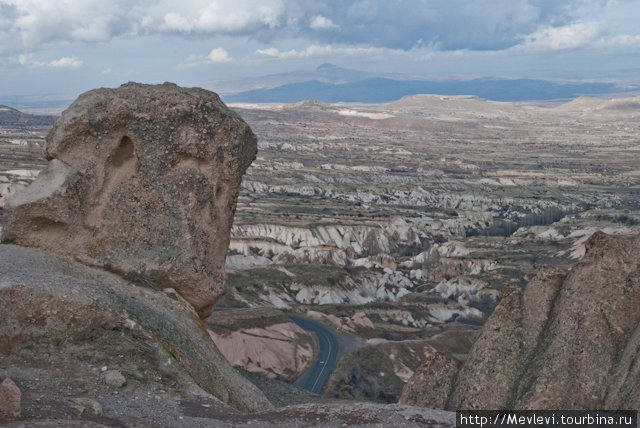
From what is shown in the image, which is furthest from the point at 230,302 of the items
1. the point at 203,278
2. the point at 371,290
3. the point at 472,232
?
the point at 472,232

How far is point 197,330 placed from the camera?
53.3ft

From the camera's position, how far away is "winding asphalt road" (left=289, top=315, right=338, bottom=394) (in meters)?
35.0

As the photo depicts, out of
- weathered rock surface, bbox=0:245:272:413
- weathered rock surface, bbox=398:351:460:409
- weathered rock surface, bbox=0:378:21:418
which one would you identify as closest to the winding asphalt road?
weathered rock surface, bbox=398:351:460:409

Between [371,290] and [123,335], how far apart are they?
54448 millimetres

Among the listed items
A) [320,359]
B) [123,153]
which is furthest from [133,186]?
[320,359]

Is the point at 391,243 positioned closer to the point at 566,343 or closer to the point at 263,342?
the point at 263,342

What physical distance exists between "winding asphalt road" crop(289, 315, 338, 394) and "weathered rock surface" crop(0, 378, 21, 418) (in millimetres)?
26063

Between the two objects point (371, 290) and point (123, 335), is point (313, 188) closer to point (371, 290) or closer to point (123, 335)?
point (371, 290)

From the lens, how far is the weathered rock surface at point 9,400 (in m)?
8.85

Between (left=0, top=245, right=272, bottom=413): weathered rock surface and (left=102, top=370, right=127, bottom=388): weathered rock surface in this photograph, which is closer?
(left=102, top=370, right=127, bottom=388): weathered rock surface

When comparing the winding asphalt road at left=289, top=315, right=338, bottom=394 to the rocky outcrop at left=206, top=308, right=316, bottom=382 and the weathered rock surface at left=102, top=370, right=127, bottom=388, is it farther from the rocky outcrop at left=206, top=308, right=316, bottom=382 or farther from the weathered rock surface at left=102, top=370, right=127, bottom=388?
the weathered rock surface at left=102, top=370, right=127, bottom=388

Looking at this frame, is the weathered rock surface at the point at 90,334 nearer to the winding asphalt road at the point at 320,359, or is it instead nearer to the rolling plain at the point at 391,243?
the rolling plain at the point at 391,243

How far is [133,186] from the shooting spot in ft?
57.8

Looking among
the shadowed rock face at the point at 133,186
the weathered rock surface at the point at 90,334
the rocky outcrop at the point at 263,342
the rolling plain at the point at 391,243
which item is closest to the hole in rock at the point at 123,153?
the shadowed rock face at the point at 133,186
